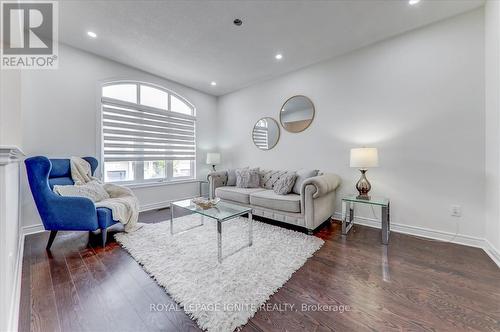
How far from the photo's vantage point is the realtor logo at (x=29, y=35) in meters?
2.11

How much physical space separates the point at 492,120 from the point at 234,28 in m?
3.03

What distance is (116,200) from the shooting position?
8.36 ft

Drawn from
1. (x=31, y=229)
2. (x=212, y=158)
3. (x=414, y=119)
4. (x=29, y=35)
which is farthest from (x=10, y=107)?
(x=414, y=119)

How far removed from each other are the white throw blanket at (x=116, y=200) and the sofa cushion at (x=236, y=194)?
53.9 inches

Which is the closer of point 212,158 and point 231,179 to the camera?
point 231,179

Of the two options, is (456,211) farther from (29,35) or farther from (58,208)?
(29,35)

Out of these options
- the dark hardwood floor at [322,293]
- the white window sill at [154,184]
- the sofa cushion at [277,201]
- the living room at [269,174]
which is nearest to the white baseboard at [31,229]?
the living room at [269,174]

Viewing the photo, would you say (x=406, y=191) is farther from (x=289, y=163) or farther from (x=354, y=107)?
(x=289, y=163)

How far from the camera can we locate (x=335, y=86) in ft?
10.5

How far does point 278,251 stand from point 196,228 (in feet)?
4.06

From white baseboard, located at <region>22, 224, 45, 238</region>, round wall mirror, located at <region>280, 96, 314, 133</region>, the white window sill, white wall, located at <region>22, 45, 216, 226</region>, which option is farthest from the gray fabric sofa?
white baseboard, located at <region>22, 224, 45, 238</region>

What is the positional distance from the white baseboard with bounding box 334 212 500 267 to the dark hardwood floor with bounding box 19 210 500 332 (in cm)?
9

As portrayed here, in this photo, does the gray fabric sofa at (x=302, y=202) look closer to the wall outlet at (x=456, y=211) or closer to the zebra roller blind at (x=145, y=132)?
the wall outlet at (x=456, y=211)

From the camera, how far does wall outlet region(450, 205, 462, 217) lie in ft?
7.56
